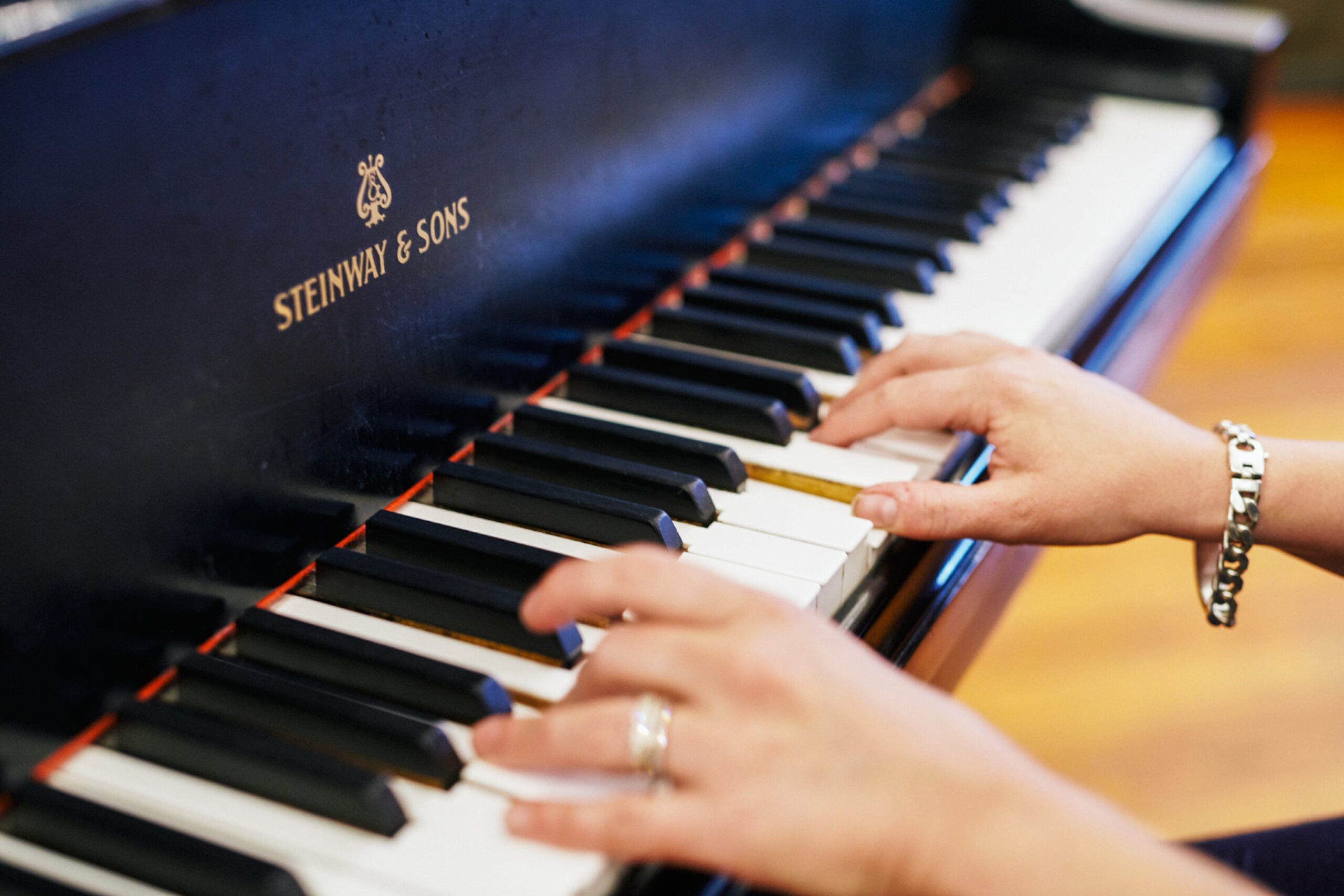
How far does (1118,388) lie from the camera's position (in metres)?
1.11

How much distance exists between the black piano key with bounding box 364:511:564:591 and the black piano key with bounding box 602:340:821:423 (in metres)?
0.36

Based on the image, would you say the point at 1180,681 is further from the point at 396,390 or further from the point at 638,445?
the point at 396,390

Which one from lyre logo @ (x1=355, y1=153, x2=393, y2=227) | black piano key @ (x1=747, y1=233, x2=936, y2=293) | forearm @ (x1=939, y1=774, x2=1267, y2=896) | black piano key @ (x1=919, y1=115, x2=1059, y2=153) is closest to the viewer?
forearm @ (x1=939, y1=774, x2=1267, y2=896)

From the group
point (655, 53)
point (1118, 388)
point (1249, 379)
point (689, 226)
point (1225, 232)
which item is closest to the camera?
point (1118, 388)

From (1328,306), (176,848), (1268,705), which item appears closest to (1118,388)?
(176,848)

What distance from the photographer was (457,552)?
940 millimetres

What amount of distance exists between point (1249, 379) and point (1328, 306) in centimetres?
63

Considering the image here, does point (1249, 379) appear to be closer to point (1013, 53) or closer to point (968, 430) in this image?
point (1013, 53)

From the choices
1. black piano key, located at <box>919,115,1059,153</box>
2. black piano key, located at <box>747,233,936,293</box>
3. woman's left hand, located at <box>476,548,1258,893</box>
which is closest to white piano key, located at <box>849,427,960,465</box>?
black piano key, located at <box>747,233,936,293</box>

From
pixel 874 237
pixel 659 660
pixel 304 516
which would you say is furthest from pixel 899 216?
pixel 659 660

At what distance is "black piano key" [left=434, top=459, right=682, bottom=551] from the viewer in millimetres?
973

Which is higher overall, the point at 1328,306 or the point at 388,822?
the point at 388,822

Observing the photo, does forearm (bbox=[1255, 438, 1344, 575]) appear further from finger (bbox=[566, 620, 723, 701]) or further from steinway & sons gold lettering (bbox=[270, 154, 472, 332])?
steinway & sons gold lettering (bbox=[270, 154, 472, 332])

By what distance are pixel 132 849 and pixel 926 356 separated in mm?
803
